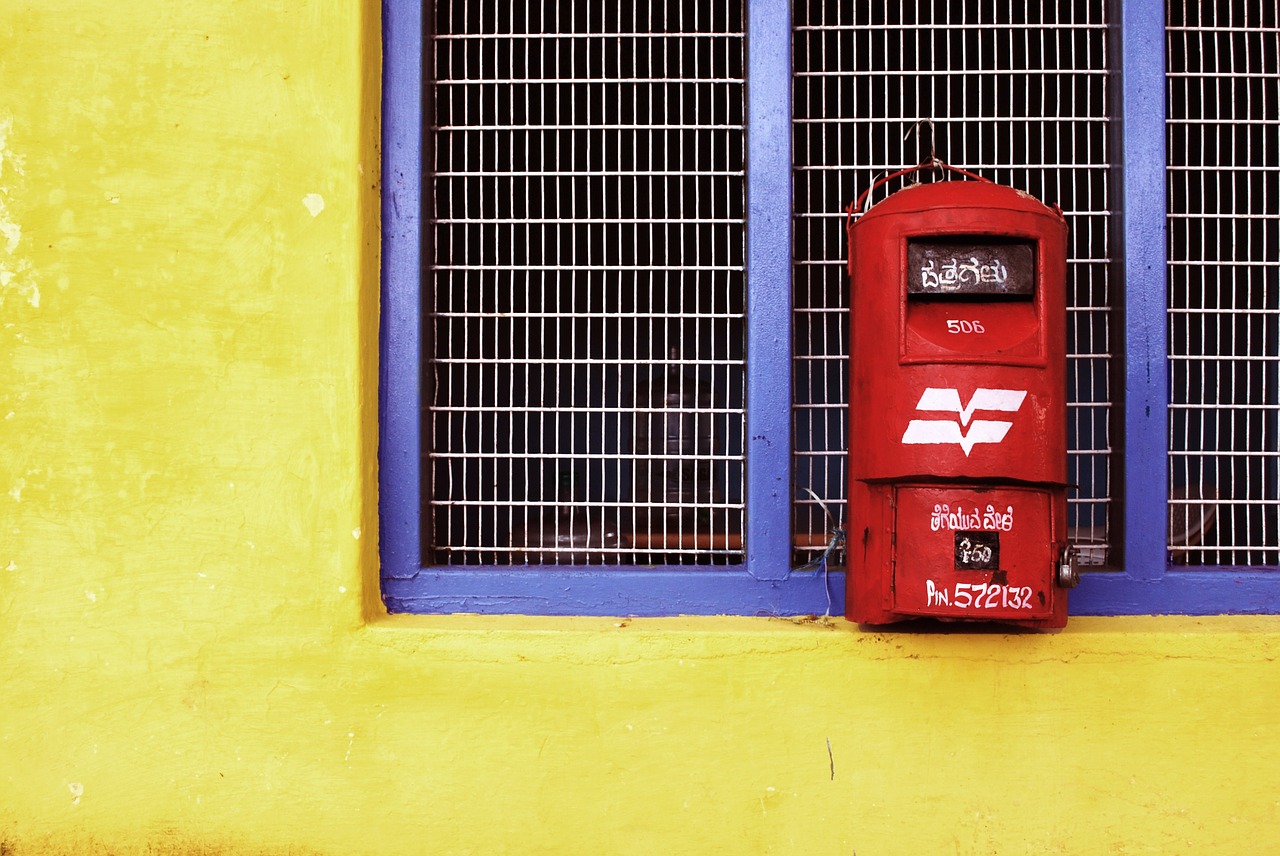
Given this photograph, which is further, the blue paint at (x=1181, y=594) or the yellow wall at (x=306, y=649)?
the blue paint at (x=1181, y=594)

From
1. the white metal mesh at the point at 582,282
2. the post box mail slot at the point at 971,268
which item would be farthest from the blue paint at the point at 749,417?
the post box mail slot at the point at 971,268

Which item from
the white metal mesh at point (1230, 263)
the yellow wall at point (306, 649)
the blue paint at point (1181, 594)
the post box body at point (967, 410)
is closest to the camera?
the post box body at point (967, 410)

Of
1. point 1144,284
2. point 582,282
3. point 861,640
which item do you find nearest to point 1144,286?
point 1144,284

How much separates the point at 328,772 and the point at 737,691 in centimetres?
128

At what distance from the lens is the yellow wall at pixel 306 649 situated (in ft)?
8.68

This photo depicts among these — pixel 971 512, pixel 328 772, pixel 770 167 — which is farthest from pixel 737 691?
pixel 770 167

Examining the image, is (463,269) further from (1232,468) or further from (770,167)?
(1232,468)

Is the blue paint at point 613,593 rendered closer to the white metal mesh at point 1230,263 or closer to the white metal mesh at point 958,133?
the white metal mesh at point 958,133

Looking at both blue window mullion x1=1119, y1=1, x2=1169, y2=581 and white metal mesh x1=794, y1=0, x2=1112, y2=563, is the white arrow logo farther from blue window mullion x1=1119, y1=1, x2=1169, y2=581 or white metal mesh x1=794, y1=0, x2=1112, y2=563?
blue window mullion x1=1119, y1=1, x2=1169, y2=581

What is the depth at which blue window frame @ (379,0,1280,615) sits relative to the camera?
284 cm

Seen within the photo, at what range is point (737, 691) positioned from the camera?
2.68m

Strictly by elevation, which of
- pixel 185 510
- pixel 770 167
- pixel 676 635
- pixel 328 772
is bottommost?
pixel 328 772

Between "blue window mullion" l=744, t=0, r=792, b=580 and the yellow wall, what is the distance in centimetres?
37

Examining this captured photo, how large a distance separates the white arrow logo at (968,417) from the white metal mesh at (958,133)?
21.9 inches
